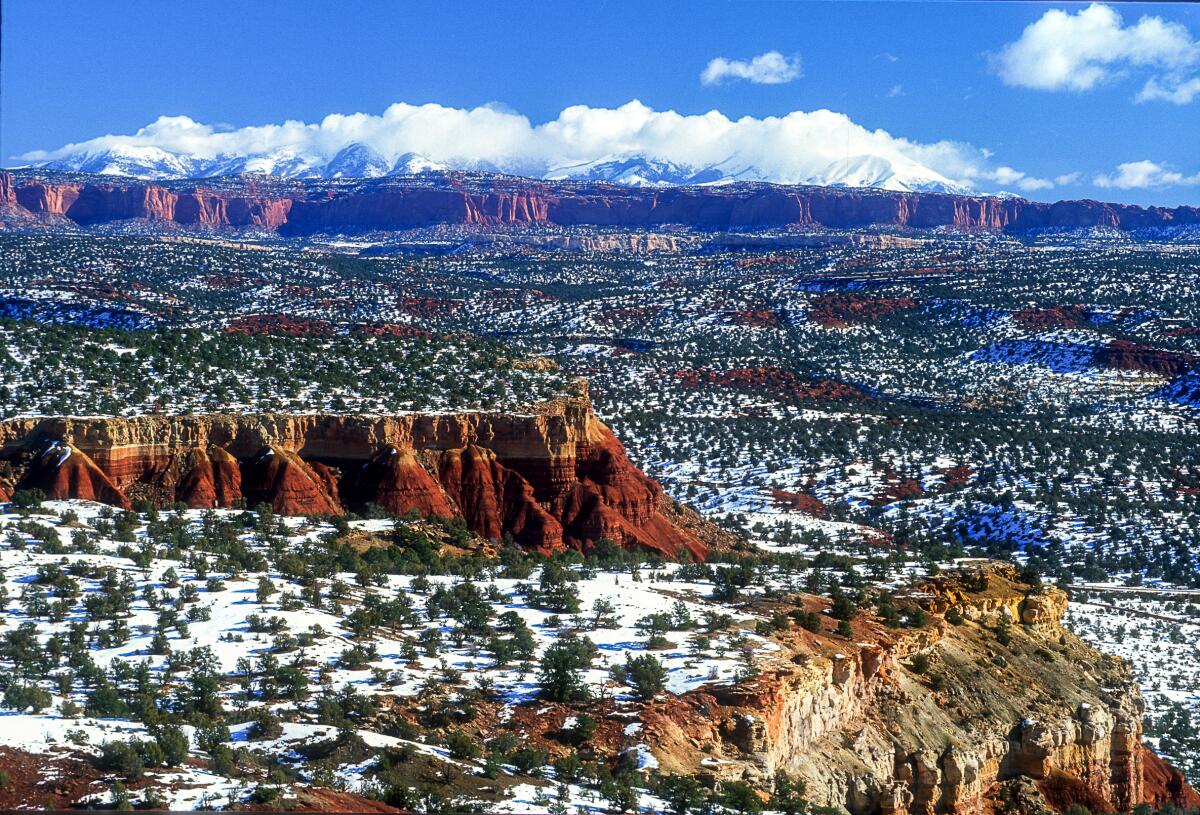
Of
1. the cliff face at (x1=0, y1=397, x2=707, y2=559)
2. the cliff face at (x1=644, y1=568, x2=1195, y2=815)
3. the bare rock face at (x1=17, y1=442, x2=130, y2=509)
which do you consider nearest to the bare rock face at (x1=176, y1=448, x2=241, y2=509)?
the cliff face at (x1=0, y1=397, x2=707, y2=559)

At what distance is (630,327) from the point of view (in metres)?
126

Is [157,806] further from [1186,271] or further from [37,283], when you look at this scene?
Result: [1186,271]

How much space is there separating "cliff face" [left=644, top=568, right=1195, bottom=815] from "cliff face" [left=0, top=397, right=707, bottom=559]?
39.3 ft

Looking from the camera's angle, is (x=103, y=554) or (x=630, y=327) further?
(x=630, y=327)

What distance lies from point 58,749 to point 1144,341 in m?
104

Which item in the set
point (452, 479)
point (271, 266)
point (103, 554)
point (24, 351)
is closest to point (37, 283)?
point (271, 266)

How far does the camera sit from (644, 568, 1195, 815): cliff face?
2202cm

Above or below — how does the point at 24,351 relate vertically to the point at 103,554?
above

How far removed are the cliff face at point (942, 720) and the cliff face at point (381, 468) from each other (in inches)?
472

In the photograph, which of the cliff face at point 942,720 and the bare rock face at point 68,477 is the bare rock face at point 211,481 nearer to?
the bare rock face at point 68,477

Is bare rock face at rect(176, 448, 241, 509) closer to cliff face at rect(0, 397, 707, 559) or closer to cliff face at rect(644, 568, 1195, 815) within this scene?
cliff face at rect(0, 397, 707, 559)

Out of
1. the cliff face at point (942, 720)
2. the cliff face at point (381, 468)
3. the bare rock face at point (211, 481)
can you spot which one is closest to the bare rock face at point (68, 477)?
the cliff face at point (381, 468)

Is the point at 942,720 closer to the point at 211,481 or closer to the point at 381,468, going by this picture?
the point at 381,468

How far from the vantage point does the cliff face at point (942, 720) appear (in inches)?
867
